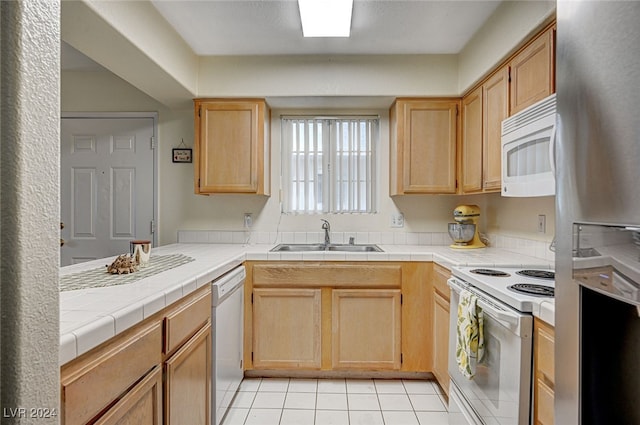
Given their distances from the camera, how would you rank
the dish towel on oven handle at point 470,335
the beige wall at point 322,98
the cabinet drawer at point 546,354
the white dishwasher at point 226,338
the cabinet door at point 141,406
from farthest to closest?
the beige wall at point 322,98 → the white dishwasher at point 226,338 → the dish towel on oven handle at point 470,335 → the cabinet drawer at point 546,354 → the cabinet door at point 141,406

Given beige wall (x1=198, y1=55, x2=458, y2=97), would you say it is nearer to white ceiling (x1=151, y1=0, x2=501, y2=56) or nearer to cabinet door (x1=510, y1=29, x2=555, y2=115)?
white ceiling (x1=151, y1=0, x2=501, y2=56)

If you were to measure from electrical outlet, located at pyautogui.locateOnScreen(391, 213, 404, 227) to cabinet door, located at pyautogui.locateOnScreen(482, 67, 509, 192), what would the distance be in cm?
83

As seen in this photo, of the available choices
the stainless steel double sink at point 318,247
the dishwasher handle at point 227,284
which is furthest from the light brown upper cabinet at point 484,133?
the dishwasher handle at point 227,284

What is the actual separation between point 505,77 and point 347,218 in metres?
1.55

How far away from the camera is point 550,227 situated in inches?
78.7

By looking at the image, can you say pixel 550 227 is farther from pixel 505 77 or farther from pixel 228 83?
pixel 228 83

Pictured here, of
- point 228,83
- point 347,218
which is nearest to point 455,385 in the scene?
point 347,218

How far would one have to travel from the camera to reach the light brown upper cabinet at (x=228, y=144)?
269 cm

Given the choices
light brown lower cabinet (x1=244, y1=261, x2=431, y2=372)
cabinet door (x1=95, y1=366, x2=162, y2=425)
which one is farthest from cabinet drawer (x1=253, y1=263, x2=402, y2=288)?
cabinet door (x1=95, y1=366, x2=162, y2=425)

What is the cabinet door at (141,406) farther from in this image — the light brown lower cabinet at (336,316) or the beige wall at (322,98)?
the beige wall at (322,98)

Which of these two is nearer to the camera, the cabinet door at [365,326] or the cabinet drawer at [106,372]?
the cabinet drawer at [106,372]

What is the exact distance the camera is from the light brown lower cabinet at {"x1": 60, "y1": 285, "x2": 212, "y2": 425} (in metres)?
0.82

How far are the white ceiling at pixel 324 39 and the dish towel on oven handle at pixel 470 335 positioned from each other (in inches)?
66.1

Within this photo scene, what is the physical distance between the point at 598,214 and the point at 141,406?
1.30m
